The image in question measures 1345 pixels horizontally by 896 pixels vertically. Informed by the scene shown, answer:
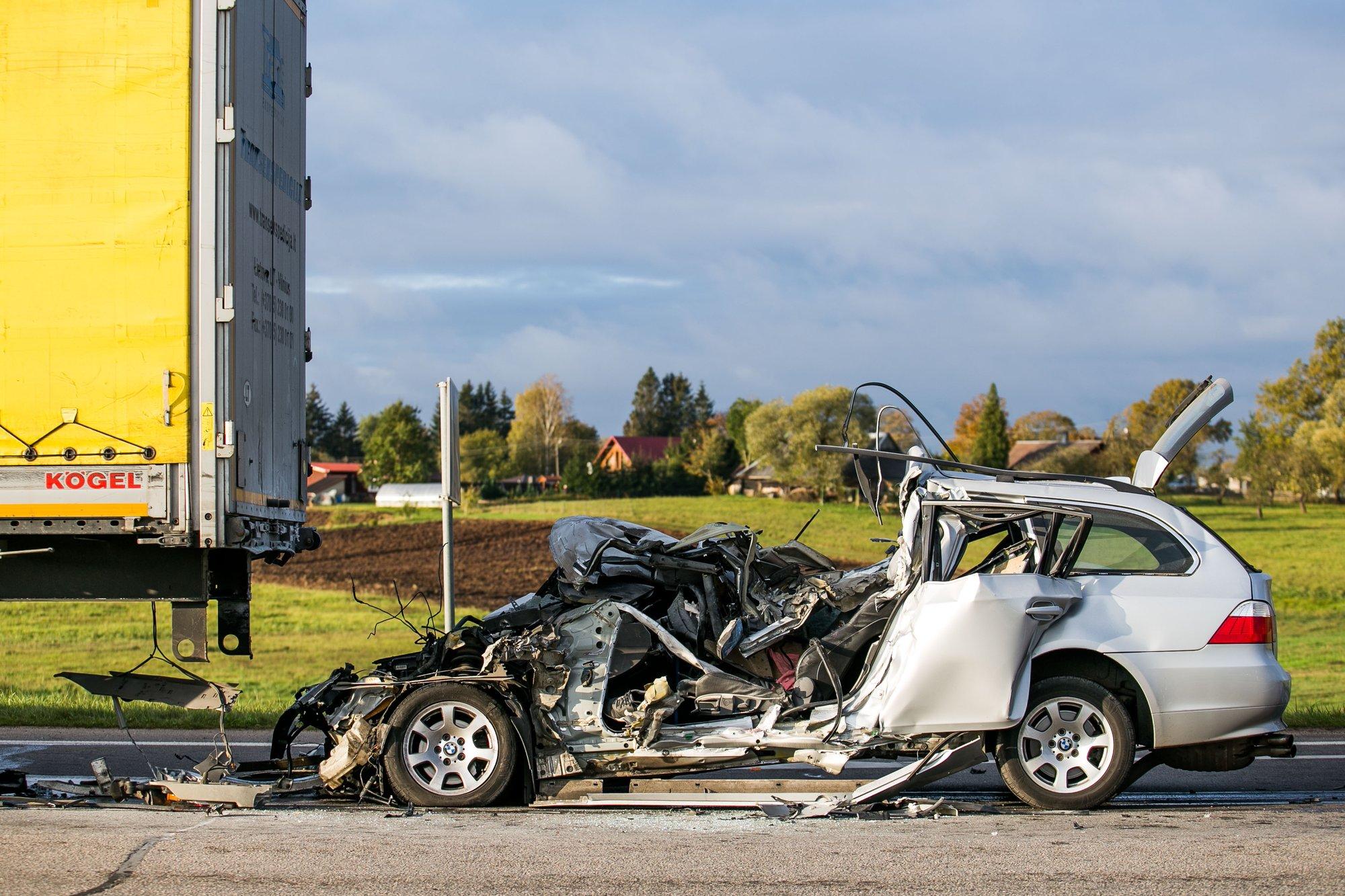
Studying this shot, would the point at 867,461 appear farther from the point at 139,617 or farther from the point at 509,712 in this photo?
the point at 139,617

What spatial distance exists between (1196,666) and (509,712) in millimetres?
3762

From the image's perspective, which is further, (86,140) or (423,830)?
(86,140)

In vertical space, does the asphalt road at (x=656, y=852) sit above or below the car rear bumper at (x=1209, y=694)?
below

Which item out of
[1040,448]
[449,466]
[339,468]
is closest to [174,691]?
[449,466]

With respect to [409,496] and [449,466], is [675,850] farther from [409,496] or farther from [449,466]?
[409,496]

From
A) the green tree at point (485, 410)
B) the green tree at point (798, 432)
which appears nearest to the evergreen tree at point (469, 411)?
the green tree at point (485, 410)

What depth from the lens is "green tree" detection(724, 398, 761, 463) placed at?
2660 inches

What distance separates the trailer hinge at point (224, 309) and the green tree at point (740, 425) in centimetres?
5446

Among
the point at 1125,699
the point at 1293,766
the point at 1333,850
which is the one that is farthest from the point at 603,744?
the point at 1293,766

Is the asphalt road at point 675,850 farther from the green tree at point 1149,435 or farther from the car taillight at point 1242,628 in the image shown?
the green tree at point 1149,435

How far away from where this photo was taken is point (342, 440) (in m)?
119

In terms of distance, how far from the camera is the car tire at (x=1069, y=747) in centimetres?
646

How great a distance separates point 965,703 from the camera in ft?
21.0

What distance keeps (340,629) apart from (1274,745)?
63.7ft
